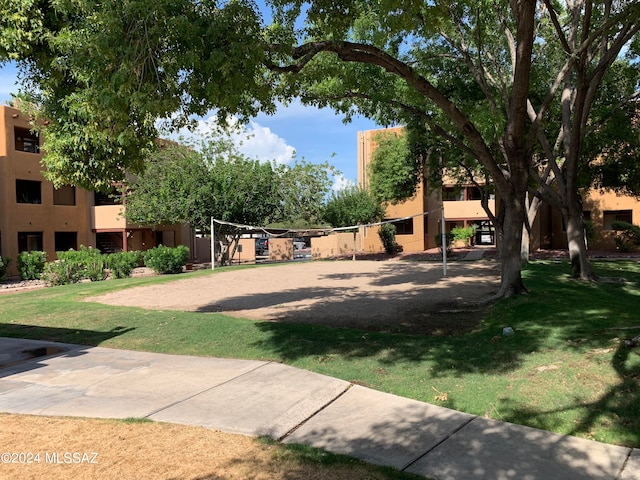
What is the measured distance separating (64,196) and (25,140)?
3.71 metres

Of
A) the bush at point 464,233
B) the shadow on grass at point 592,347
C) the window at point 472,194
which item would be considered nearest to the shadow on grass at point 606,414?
the shadow on grass at point 592,347

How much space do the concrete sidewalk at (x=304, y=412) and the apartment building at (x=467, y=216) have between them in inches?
1072

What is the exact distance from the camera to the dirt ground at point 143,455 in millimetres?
3729

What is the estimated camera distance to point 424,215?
3562 centimetres

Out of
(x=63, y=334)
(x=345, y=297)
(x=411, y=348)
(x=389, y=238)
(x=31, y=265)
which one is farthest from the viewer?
(x=389, y=238)

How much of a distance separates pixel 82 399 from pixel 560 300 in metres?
8.84

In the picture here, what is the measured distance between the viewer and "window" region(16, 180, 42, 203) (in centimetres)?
2728

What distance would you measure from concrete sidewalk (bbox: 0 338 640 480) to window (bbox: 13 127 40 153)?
24638mm

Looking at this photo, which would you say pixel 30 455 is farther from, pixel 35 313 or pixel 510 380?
pixel 35 313

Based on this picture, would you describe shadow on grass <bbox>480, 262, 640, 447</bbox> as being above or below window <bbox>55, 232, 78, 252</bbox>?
below

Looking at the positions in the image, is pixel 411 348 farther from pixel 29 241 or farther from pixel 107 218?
pixel 107 218

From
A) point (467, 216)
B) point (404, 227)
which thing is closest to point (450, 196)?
point (467, 216)

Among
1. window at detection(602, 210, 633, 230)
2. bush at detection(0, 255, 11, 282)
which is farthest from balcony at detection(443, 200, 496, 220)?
bush at detection(0, 255, 11, 282)

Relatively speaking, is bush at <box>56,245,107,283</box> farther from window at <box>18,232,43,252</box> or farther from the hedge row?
window at <box>18,232,43,252</box>
